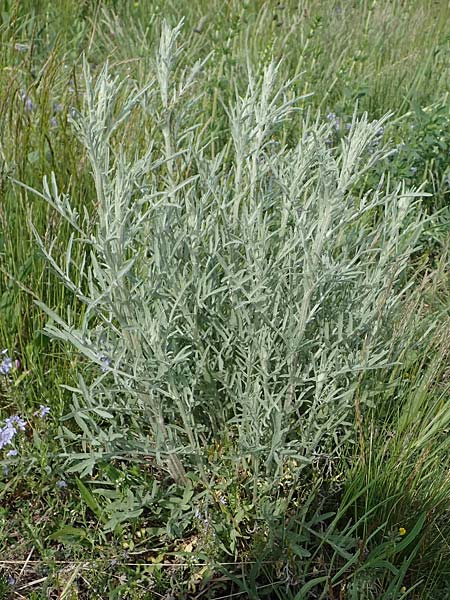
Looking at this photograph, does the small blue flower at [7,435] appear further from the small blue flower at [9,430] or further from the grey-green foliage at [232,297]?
the grey-green foliage at [232,297]

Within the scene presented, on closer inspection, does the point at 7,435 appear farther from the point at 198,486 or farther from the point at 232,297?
the point at 232,297

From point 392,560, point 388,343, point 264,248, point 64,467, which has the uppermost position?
point 264,248

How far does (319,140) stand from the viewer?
1720 millimetres

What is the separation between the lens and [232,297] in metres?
1.84

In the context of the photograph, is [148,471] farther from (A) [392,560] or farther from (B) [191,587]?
(A) [392,560]

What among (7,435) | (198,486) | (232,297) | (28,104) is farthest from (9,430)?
(28,104)

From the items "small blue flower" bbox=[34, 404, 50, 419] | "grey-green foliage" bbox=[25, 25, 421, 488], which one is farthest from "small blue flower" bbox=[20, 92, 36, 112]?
"small blue flower" bbox=[34, 404, 50, 419]

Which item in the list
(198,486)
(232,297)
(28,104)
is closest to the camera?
(232,297)

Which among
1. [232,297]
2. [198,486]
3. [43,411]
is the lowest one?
[198,486]

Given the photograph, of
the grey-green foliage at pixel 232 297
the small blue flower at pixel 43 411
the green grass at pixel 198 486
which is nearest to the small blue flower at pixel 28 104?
the green grass at pixel 198 486

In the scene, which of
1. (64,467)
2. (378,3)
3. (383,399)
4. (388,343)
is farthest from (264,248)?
(378,3)

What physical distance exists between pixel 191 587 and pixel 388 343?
812mm

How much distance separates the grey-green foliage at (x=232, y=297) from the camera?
168 centimetres

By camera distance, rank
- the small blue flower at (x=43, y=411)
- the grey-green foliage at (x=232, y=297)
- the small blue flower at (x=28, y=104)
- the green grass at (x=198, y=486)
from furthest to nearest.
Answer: the small blue flower at (x=28, y=104), the small blue flower at (x=43, y=411), the green grass at (x=198, y=486), the grey-green foliage at (x=232, y=297)
